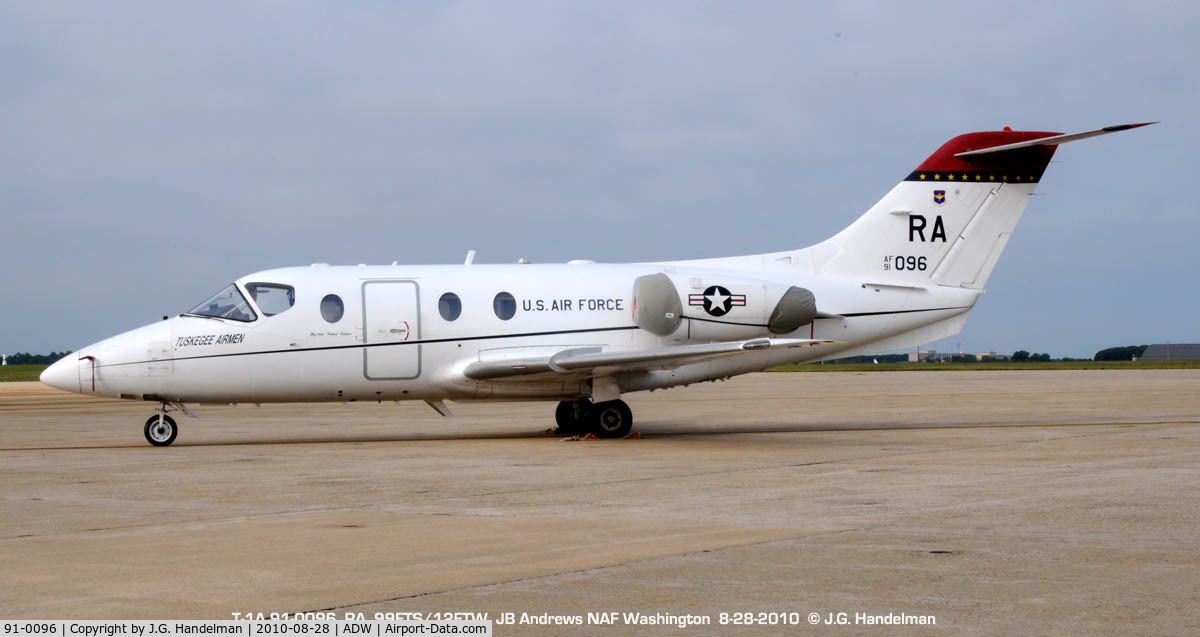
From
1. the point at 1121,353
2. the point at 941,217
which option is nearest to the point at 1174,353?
the point at 1121,353

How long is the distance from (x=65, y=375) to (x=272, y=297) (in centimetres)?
338

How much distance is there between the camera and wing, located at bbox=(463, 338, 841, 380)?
60.2 feet

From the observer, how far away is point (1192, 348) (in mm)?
109938

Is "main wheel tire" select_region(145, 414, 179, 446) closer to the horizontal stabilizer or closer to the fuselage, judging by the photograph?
the fuselage

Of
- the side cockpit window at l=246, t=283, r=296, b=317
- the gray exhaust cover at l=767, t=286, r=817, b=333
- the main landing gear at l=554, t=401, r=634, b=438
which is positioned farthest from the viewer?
the gray exhaust cover at l=767, t=286, r=817, b=333

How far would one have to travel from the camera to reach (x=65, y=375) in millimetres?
19578

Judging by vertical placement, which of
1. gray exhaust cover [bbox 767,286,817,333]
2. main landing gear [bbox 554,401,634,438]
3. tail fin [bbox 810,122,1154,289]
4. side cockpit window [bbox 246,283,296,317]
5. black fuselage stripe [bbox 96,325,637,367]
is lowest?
main landing gear [bbox 554,401,634,438]

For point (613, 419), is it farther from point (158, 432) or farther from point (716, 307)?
point (158, 432)

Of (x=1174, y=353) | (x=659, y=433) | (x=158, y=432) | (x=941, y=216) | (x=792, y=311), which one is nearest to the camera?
(x=158, y=432)

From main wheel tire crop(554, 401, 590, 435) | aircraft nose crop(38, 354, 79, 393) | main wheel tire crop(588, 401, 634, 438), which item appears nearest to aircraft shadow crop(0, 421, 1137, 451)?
main wheel tire crop(554, 401, 590, 435)

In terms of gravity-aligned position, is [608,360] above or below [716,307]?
below

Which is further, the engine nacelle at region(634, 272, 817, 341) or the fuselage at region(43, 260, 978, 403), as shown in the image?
the engine nacelle at region(634, 272, 817, 341)

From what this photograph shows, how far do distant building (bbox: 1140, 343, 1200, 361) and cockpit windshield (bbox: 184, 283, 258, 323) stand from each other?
104 meters

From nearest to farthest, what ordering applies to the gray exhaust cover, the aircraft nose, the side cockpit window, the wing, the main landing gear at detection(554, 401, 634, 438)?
the wing < the aircraft nose < the side cockpit window < the main landing gear at detection(554, 401, 634, 438) < the gray exhaust cover
